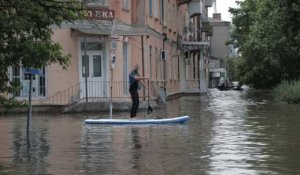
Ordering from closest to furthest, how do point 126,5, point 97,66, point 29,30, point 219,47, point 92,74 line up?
point 29,30 < point 92,74 < point 97,66 < point 126,5 < point 219,47

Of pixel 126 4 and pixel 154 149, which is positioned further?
pixel 126 4

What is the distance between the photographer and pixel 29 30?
10.9 meters

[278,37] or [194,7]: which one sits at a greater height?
[194,7]

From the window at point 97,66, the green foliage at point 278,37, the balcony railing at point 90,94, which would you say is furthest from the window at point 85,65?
the green foliage at point 278,37

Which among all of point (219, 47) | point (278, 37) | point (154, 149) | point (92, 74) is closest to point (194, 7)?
point (278, 37)

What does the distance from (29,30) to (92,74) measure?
17.8 m

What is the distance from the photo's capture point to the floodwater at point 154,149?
10.4 m

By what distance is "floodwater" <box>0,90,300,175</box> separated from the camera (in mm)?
10398

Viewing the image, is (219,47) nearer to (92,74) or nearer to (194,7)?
(194,7)

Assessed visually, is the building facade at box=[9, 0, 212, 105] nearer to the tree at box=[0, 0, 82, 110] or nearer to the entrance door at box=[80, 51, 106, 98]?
the entrance door at box=[80, 51, 106, 98]

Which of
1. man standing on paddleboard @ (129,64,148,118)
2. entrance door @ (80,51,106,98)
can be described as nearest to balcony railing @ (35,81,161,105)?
entrance door @ (80,51,106,98)

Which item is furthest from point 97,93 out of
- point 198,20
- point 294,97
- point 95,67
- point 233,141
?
point 198,20

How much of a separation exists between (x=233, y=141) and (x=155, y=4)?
2426 centimetres

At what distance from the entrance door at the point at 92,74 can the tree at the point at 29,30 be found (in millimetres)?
16786
